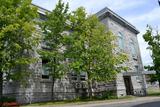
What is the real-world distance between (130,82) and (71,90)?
10.4 m

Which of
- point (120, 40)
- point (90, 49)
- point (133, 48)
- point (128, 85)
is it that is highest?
point (120, 40)

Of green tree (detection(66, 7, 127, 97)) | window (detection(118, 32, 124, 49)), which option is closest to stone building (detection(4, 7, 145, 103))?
window (detection(118, 32, 124, 49))

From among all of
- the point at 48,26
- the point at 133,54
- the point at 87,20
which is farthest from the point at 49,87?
the point at 133,54

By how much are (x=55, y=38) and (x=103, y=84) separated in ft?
34.4

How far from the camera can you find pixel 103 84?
33.8 metres

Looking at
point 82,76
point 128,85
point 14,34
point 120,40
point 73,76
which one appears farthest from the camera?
point 120,40

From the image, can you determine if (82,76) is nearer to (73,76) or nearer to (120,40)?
(73,76)

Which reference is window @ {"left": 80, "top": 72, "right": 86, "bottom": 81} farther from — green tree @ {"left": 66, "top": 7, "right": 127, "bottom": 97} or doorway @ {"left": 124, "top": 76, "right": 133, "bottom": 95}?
doorway @ {"left": 124, "top": 76, "right": 133, "bottom": 95}

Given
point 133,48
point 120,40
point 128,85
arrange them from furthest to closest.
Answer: point 133,48 < point 120,40 < point 128,85

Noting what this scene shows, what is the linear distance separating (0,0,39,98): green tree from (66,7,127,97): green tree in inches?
197

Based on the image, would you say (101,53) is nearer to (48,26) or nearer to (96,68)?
(96,68)

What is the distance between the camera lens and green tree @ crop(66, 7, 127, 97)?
2697 centimetres

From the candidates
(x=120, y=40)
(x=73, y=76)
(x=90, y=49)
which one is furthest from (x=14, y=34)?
(x=120, y=40)

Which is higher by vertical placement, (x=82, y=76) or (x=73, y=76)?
(x=82, y=76)
